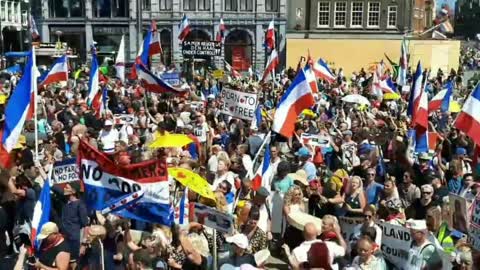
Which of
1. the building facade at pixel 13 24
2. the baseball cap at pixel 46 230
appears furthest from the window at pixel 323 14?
the baseball cap at pixel 46 230

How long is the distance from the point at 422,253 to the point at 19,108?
225 inches

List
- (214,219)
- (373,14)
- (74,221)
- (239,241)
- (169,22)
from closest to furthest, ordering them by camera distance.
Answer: (239,241) → (214,219) → (74,221) → (169,22) → (373,14)

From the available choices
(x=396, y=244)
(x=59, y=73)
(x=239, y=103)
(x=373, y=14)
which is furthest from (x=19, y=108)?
(x=373, y=14)

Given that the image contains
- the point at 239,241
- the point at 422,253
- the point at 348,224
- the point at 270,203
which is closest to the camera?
the point at 422,253

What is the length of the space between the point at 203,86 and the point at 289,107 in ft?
50.6

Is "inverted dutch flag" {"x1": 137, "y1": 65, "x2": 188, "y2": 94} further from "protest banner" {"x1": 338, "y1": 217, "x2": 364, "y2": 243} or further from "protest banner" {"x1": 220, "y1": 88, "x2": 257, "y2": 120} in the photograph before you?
"protest banner" {"x1": 338, "y1": 217, "x2": 364, "y2": 243}

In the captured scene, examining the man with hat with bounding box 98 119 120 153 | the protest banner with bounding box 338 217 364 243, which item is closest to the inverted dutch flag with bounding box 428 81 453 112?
the man with hat with bounding box 98 119 120 153

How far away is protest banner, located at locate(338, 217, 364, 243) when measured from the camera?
26.9ft

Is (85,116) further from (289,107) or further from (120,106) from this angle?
(289,107)

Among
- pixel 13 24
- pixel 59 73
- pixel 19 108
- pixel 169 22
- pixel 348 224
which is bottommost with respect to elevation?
pixel 348 224

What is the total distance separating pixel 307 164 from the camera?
33.9 ft

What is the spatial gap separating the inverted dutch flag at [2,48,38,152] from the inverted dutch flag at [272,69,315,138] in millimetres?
3547

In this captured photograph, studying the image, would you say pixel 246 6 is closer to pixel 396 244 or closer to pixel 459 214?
pixel 459 214

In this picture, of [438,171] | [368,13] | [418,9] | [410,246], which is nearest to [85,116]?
[438,171]
